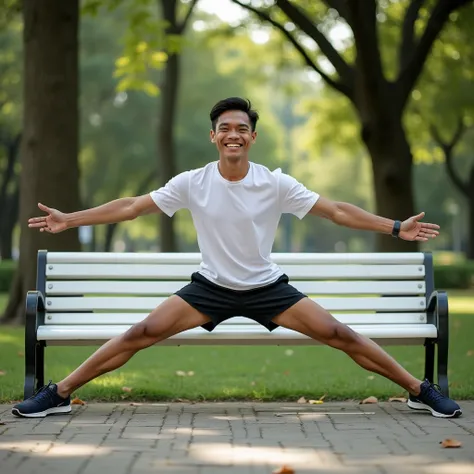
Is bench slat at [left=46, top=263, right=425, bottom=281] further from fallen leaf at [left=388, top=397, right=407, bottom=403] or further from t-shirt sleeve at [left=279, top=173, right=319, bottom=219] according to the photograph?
t-shirt sleeve at [left=279, top=173, right=319, bottom=219]

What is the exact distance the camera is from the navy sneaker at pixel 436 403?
21.2ft

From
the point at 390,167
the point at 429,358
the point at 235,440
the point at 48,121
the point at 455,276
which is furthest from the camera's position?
→ the point at 455,276

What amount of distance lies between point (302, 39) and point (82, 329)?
20661mm

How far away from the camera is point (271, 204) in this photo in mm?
6473

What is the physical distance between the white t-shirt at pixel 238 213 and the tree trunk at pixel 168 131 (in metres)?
19.3

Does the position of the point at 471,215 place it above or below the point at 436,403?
above

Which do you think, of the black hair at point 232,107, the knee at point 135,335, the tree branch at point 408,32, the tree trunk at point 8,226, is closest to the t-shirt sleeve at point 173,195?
the black hair at point 232,107

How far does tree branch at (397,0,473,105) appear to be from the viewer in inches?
682

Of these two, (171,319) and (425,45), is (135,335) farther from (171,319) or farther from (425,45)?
(425,45)

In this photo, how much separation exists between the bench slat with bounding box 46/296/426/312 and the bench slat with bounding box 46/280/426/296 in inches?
1.9

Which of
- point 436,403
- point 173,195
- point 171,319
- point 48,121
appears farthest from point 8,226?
point 436,403

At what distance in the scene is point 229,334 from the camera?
22.7 feet

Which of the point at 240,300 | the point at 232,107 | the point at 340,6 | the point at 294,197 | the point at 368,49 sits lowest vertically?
the point at 240,300

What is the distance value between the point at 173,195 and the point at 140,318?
1.07m
